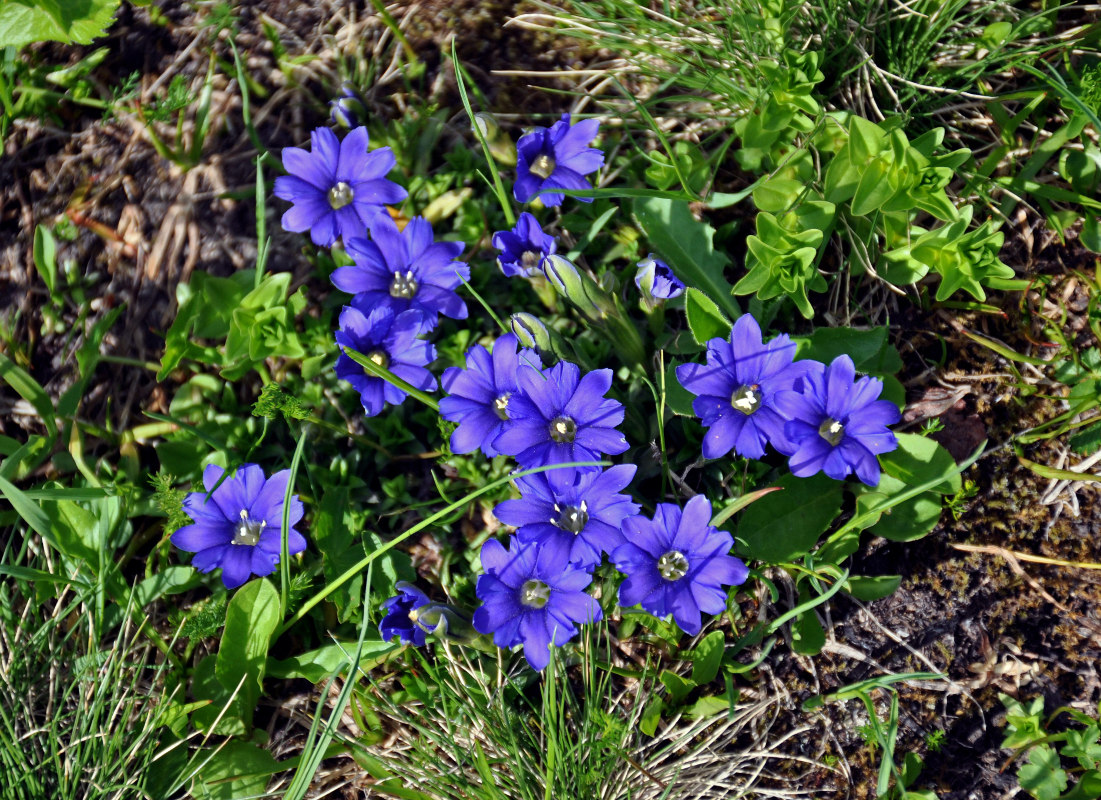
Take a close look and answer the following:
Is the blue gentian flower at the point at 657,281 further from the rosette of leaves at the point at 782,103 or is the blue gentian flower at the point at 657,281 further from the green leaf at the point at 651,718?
the green leaf at the point at 651,718

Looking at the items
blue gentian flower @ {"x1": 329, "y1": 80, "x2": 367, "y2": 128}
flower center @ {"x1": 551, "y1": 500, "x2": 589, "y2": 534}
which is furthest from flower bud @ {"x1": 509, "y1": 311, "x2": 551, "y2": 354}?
blue gentian flower @ {"x1": 329, "y1": 80, "x2": 367, "y2": 128}

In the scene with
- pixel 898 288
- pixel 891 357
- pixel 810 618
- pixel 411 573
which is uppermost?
pixel 898 288

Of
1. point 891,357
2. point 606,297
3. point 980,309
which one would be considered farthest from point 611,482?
point 980,309

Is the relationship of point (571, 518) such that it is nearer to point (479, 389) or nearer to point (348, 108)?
point (479, 389)

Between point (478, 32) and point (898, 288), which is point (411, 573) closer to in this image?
point (898, 288)

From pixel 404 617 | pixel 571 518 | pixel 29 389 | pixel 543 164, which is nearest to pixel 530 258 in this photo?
pixel 543 164

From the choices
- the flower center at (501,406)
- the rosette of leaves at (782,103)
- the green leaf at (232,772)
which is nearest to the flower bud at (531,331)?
the flower center at (501,406)

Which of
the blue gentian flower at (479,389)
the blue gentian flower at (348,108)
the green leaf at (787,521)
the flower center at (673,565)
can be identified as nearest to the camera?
the flower center at (673,565)
